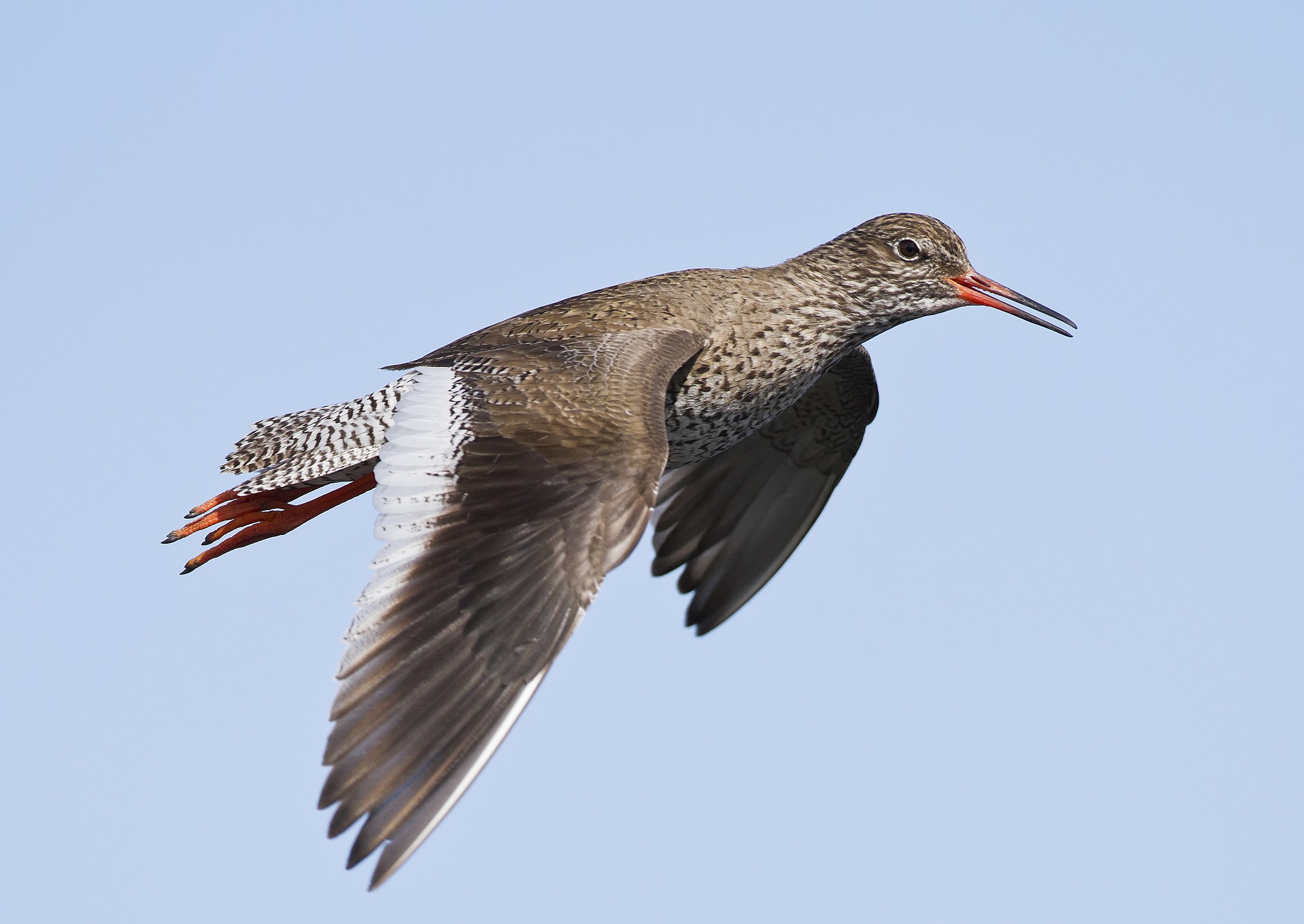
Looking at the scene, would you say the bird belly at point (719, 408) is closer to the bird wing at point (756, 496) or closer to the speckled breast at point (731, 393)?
the speckled breast at point (731, 393)

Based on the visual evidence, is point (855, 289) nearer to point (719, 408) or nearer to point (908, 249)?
point (908, 249)

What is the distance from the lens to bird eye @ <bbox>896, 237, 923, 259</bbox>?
451 inches

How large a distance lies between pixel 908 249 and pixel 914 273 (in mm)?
189

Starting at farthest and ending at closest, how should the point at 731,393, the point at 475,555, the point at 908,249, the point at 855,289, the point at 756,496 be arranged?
1. the point at 756,496
2. the point at 908,249
3. the point at 855,289
4. the point at 731,393
5. the point at 475,555

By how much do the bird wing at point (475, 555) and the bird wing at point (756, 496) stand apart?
3.57 meters

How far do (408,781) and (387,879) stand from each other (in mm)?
536

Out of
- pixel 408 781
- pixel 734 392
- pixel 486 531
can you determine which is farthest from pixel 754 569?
pixel 408 781

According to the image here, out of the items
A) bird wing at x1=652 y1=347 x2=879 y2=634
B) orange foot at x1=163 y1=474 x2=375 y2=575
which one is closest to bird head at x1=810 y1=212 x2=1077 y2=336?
bird wing at x1=652 y1=347 x2=879 y2=634

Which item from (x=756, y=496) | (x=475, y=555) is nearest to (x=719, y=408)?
(x=756, y=496)

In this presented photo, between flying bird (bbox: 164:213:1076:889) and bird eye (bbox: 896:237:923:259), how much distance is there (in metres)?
0.01

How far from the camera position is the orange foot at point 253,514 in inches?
412

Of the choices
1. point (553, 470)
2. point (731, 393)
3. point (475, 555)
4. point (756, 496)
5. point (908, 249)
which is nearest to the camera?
point (475, 555)

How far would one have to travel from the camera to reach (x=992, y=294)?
11.6m

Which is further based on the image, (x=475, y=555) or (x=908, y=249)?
(x=908, y=249)
